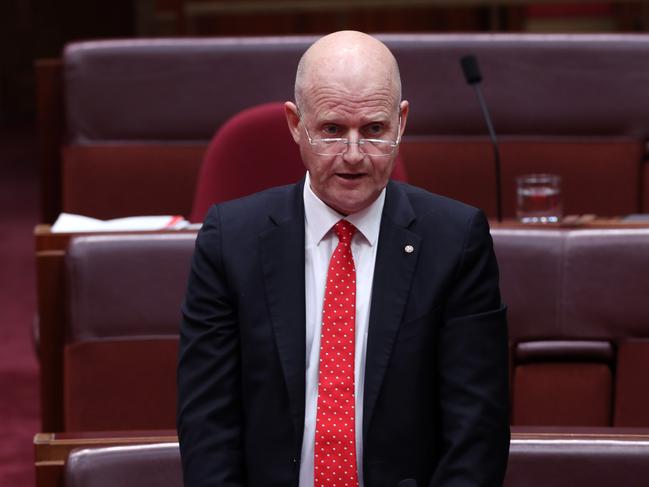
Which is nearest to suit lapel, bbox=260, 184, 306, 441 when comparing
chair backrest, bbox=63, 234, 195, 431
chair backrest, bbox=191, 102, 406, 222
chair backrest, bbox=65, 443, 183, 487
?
chair backrest, bbox=65, 443, 183, 487

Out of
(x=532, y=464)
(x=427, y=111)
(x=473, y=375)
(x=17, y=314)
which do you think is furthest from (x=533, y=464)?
(x=17, y=314)

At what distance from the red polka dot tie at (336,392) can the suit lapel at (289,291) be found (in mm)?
10

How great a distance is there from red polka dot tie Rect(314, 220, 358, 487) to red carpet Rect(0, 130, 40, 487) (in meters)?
0.51

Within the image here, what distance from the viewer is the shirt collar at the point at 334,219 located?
1.88 ft

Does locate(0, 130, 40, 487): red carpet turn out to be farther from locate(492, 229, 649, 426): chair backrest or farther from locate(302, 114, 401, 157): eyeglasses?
locate(302, 114, 401, 157): eyeglasses

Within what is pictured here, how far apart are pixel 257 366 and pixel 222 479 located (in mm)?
54

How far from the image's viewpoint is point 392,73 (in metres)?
0.54

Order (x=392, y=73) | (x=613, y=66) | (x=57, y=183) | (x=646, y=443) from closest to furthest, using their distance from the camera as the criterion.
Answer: (x=392, y=73) → (x=646, y=443) → (x=613, y=66) → (x=57, y=183)

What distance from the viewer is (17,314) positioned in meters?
1.53

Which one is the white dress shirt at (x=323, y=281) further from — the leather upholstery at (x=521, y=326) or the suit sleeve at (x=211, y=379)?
the leather upholstery at (x=521, y=326)

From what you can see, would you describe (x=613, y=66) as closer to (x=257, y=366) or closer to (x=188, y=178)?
(x=188, y=178)

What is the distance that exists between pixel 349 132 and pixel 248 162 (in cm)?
51

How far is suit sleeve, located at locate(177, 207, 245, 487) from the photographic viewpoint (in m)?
0.56

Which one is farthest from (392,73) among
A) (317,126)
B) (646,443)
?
(646,443)
